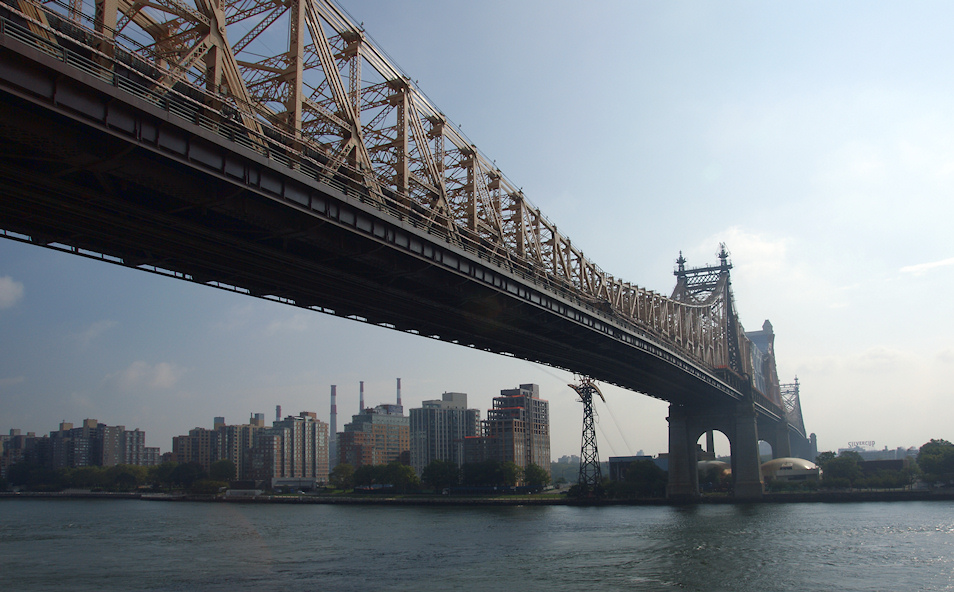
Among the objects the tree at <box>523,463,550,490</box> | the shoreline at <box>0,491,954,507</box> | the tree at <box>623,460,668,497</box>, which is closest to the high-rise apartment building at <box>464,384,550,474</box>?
the tree at <box>523,463,550,490</box>

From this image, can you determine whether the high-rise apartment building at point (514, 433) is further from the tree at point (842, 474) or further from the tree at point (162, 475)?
the tree at point (162, 475)

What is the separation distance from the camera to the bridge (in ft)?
64.1

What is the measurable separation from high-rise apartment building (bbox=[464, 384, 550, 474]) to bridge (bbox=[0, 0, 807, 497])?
126085mm

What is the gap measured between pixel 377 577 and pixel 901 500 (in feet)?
271

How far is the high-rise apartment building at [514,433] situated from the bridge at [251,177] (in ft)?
414

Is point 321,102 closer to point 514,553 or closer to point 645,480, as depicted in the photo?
point 514,553

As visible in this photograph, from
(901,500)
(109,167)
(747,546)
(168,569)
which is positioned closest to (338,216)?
(109,167)

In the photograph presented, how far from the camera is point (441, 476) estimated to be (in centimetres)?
14325

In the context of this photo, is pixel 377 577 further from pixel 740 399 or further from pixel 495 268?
pixel 740 399

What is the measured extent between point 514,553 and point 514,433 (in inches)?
5096

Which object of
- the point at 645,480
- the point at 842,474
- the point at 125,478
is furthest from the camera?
the point at 125,478

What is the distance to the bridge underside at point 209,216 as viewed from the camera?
19.0m

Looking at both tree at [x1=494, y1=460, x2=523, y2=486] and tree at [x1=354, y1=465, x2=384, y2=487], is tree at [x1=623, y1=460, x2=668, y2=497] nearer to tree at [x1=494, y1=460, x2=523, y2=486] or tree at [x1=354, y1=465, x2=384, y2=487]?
tree at [x1=494, y1=460, x2=523, y2=486]

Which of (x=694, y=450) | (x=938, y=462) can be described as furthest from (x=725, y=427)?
(x=938, y=462)
